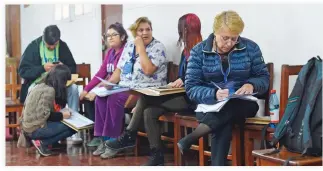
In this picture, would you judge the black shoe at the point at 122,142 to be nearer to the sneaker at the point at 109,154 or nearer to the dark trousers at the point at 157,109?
the sneaker at the point at 109,154

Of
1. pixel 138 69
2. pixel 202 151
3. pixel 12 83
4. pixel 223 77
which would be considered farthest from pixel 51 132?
pixel 223 77

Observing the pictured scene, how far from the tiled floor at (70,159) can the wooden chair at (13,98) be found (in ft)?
1.23

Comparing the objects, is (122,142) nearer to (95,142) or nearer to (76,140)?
(95,142)

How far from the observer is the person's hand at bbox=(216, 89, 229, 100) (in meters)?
2.43

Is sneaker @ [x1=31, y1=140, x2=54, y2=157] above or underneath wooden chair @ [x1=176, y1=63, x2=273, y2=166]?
underneath

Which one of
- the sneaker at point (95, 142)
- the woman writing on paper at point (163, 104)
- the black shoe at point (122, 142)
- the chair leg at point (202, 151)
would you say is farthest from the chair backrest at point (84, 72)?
the chair leg at point (202, 151)

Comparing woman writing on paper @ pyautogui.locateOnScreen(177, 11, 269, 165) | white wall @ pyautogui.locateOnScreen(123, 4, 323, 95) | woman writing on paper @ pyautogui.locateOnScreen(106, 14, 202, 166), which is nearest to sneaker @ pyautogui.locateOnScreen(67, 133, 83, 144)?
woman writing on paper @ pyautogui.locateOnScreen(106, 14, 202, 166)

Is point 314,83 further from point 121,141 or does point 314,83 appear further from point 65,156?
point 65,156

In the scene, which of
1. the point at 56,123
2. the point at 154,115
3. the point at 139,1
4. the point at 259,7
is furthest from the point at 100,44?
A: the point at 259,7

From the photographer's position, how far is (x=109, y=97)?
3.39 m

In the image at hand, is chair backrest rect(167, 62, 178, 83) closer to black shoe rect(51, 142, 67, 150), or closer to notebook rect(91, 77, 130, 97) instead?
notebook rect(91, 77, 130, 97)

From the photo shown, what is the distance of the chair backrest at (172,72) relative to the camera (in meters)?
3.42

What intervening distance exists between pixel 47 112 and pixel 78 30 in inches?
56.7

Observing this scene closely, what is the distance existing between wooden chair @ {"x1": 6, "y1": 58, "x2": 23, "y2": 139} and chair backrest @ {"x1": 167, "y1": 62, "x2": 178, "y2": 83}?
4.33 ft
